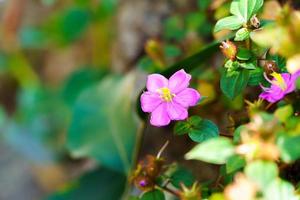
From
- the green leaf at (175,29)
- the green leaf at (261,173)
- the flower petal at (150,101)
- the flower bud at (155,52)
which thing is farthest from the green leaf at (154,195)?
the green leaf at (175,29)

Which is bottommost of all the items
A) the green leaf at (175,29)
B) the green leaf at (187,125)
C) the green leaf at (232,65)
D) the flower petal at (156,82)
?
the green leaf at (175,29)

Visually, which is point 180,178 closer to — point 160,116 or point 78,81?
point 160,116

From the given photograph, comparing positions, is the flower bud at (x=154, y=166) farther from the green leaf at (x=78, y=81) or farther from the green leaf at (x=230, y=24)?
the green leaf at (x=78, y=81)

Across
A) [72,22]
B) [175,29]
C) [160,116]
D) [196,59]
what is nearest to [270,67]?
[160,116]

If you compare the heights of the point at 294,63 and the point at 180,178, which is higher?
the point at 294,63

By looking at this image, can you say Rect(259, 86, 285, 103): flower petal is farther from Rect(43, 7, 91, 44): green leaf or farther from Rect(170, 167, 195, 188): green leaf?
Rect(43, 7, 91, 44): green leaf

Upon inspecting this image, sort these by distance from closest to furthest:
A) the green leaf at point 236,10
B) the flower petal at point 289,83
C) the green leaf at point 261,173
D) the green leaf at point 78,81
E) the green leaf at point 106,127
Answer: the green leaf at point 261,173, the flower petal at point 289,83, the green leaf at point 236,10, the green leaf at point 106,127, the green leaf at point 78,81

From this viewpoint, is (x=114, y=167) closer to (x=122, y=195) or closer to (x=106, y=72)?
(x=122, y=195)
